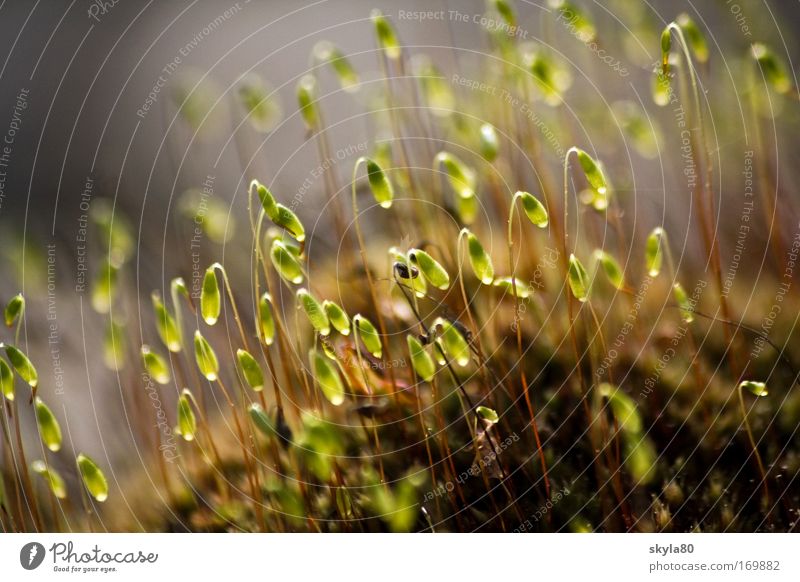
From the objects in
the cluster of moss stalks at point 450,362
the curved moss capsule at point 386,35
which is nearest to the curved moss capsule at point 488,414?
the cluster of moss stalks at point 450,362

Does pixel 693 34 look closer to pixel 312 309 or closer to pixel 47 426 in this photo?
pixel 312 309

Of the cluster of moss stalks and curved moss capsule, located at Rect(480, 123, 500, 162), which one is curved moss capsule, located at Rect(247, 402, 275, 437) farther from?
curved moss capsule, located at Rect(480, 123, 500, 162)

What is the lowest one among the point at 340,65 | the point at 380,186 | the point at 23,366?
the point at 23,366

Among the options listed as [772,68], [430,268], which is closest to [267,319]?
[430,268]

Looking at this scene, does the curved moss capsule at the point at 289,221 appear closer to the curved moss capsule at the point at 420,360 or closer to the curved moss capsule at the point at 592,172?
the curved moss capsule at the point at 420,360

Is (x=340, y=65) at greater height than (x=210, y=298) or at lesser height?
greater
